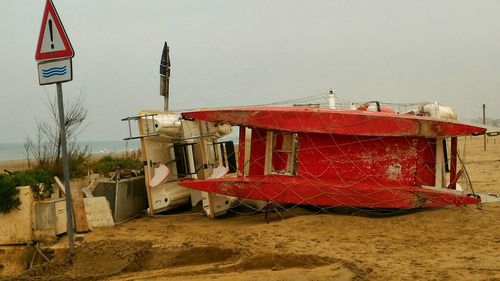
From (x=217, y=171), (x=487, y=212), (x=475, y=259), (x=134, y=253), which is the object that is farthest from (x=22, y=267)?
(x=487, y=212)

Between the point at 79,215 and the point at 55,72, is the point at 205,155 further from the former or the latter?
the point at 55,72

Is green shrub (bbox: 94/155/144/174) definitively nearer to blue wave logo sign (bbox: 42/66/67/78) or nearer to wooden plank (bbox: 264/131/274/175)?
wooden plank (bbox: 264/131/274/175)

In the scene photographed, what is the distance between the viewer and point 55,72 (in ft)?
18.4

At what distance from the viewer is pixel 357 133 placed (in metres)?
6.90

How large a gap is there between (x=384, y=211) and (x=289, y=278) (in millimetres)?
3097

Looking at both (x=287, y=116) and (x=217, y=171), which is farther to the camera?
(x=217, y=171)

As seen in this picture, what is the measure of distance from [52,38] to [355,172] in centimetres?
433

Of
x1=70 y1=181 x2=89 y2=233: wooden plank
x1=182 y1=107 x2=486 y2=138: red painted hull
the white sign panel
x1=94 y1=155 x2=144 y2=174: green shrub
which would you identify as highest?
the white sign panel

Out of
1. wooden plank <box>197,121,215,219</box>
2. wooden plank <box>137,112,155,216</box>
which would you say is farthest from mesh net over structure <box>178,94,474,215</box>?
wooden plank <box>137,112,155,216</box>

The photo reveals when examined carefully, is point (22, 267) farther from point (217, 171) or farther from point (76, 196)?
point (217, 171)

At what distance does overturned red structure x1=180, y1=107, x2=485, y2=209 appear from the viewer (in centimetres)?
678

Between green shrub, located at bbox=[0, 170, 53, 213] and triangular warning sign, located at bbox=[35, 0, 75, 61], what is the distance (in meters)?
2.22

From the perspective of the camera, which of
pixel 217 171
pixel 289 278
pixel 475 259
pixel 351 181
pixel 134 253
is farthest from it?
pixel 217 171

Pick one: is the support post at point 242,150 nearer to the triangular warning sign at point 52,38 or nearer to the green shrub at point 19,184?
the green shrub at point 19,184
